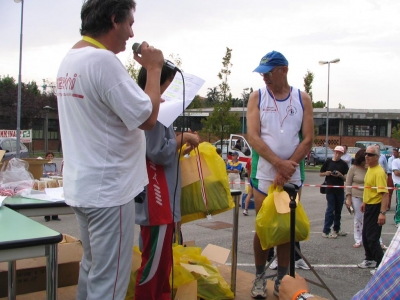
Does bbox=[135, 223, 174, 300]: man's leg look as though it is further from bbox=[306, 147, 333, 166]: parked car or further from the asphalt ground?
bbox=[306, 147, 333, 166]: parked car

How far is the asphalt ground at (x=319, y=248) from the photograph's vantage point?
4860 millimetres

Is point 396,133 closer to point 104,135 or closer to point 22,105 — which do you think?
point 22,105

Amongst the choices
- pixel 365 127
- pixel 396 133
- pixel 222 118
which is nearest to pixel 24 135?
pixel 222 118

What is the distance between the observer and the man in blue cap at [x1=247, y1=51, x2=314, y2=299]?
11.3ft

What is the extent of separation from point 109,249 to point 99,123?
0.59m

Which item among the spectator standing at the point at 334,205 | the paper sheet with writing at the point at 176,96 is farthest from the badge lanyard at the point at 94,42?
the spectator standing at the point at 334,205

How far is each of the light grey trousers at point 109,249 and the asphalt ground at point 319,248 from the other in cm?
204

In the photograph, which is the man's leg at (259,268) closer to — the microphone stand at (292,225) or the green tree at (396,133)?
the microphone stand at (292,225)

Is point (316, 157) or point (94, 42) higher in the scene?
point (94, 42)

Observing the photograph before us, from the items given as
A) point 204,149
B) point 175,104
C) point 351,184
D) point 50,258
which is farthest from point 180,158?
point 351,184

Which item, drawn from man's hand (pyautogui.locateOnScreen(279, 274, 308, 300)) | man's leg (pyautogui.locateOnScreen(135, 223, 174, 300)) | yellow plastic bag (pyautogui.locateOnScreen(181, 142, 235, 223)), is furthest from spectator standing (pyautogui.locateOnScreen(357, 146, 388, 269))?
man's hand (pyautogui.locateOnScreen(279, 274, 308, 300))

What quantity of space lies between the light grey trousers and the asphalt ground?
204 centimetres

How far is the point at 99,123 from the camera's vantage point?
203 centimetres

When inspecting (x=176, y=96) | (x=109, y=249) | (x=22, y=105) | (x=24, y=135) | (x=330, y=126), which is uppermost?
(x=22, y=105)
